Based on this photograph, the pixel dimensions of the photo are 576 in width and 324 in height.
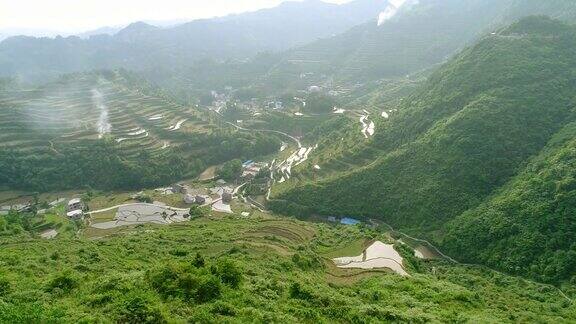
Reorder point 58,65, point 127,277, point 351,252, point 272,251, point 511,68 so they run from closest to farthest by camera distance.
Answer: point 127,277 → point 272,251 → point 351,252 → point 511,68 → point 58,65

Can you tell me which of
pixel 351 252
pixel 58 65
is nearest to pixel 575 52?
pixel 351 252

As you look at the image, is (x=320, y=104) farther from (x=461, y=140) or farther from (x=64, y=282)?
(x=64, y=282)

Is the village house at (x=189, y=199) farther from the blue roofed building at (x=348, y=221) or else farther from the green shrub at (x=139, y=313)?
the green shrub at (x=139, y=313)

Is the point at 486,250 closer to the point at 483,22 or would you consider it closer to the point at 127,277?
the point at 127,277

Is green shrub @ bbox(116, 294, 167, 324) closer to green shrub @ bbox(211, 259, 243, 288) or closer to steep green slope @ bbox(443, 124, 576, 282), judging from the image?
green shrub @ bbox(211, 259, 243, 288)

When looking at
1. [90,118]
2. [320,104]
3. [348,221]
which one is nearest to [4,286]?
[348,221]

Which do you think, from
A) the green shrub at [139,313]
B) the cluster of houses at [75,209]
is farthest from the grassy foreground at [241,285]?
the cluster of houses at [75,209]
